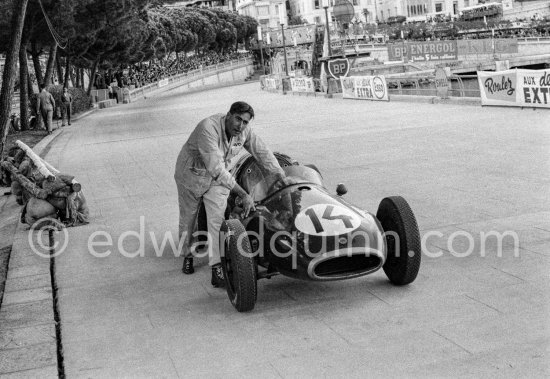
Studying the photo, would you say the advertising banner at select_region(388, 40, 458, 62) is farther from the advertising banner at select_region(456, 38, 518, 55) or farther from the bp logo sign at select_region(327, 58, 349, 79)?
the bp logo sign at select_region(327, 58, 349, 79)

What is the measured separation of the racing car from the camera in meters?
6.06

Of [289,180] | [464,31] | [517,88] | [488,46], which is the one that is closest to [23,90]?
[517,88]

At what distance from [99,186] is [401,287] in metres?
8.80

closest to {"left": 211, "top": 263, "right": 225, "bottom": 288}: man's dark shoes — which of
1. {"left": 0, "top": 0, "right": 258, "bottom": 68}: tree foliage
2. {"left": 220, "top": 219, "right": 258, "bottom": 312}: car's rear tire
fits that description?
{"left": 220, "top": 219, "right": 258, "bottom": 312}: car's rear tire

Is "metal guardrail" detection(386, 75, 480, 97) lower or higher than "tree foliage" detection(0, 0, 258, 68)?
lower

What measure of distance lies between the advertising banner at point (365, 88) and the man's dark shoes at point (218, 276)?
23.6 metres

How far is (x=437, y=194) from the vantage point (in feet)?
34.8

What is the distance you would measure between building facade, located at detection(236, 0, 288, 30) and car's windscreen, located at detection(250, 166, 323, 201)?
155692 millimetres

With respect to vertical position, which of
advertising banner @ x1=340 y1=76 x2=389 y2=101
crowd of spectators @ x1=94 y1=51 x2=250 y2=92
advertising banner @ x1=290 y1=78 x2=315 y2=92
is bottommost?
crowd of spectators @ x1=94 y1=51 x2=250 y2=92

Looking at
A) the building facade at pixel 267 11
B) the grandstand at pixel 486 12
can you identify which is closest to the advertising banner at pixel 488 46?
the grandstand at pixel 486 12

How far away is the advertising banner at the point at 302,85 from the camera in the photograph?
41138 mm

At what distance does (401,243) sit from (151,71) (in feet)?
276

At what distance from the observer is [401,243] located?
645cm

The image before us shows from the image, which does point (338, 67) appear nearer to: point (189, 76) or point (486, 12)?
point (189, 76)
